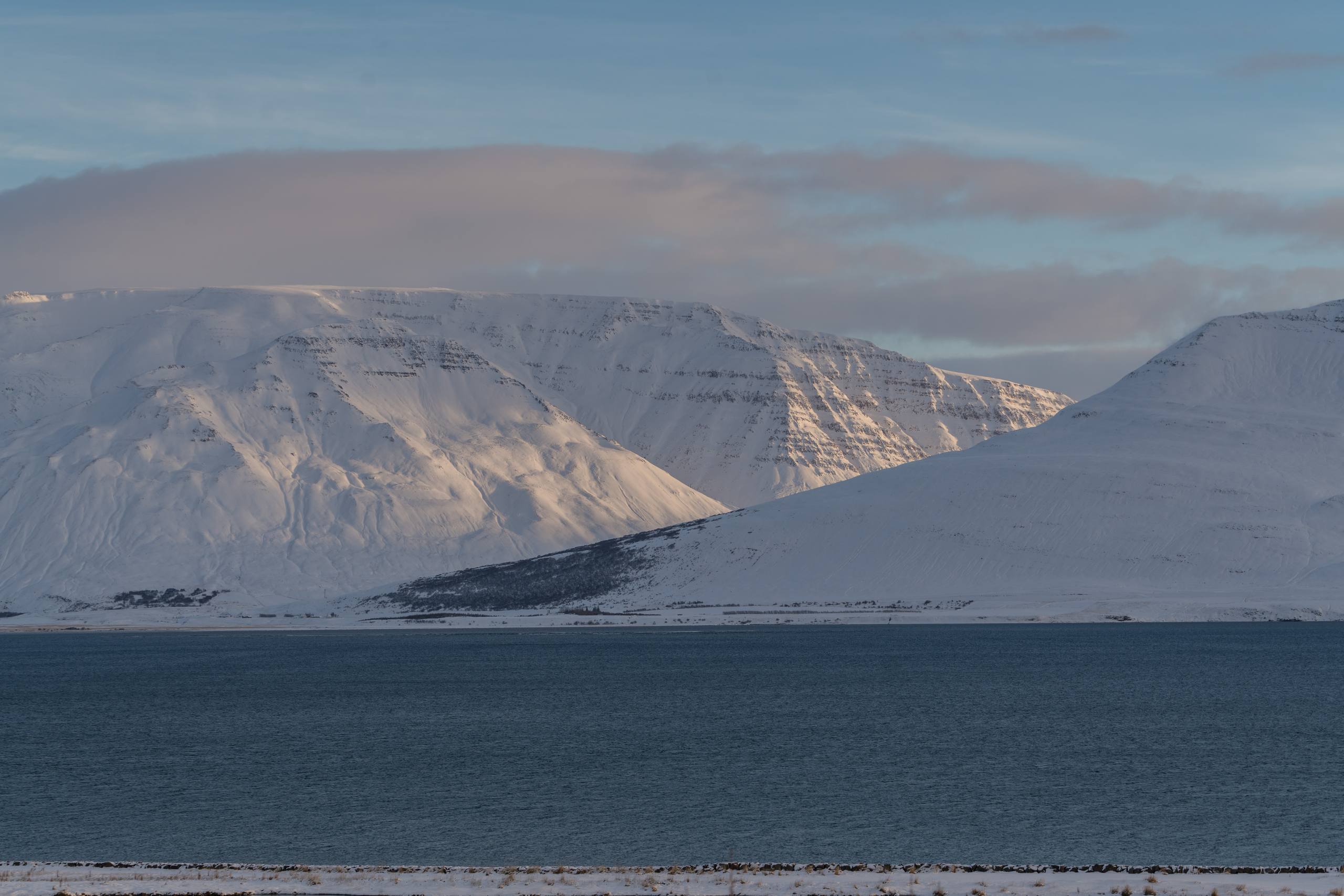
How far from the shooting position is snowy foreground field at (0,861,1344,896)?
110 ft

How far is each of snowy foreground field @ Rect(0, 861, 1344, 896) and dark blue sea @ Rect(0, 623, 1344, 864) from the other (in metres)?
4.82

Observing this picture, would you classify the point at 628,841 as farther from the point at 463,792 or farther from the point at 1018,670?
the point at 1018,670

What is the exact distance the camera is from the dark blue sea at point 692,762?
4469 centimetres

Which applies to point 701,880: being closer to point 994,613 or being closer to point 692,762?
point 692,762

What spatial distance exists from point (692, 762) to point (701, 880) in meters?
26.7

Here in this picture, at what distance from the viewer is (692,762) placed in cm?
6191

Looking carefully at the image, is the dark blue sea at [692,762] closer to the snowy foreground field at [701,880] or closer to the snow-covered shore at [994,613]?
the snowy foreground field at [701,880]

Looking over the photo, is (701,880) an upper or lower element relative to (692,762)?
upper

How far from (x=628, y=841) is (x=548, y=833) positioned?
2.71m

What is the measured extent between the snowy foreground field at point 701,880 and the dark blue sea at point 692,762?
15.8 ft

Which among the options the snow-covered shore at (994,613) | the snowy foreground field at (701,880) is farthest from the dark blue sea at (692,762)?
the snow-covered shore at (994,613)

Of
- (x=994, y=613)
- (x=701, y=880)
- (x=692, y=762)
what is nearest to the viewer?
(x=701, y=880)

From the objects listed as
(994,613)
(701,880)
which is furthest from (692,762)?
(994,613)

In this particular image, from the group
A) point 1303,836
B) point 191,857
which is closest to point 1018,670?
point 1303,836
